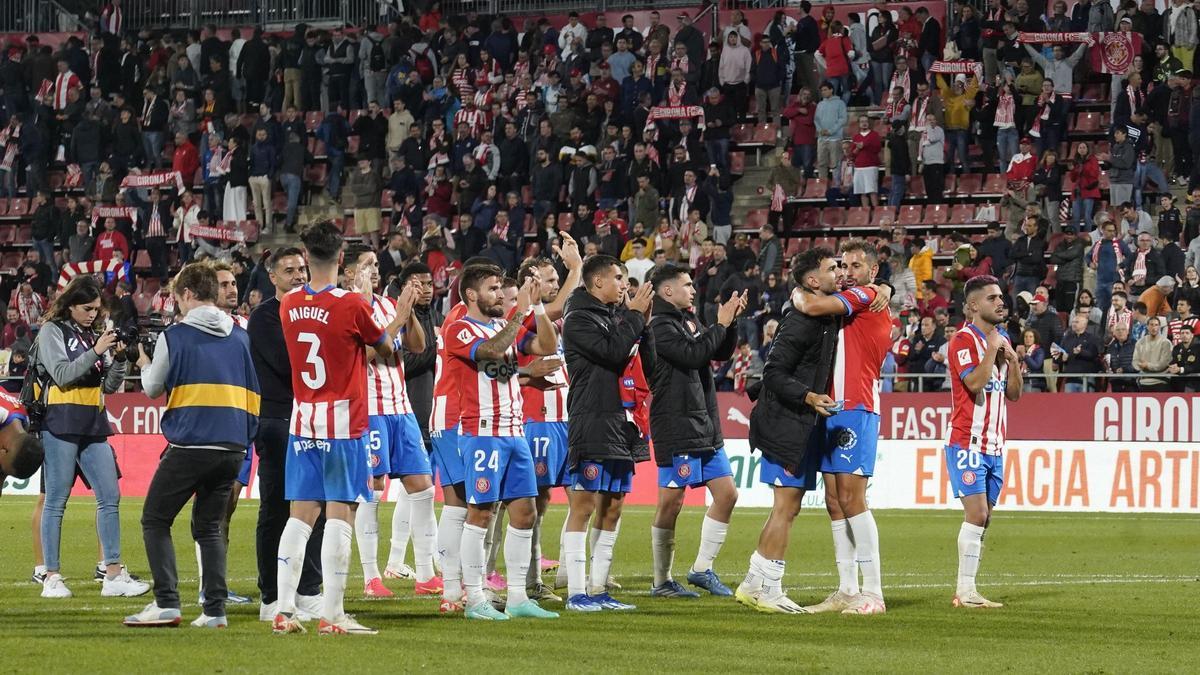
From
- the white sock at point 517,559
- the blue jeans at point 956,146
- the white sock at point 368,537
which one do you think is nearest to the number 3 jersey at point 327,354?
the white sock at point 517,559

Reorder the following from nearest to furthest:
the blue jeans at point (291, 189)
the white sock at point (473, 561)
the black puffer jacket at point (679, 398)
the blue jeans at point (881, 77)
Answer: the white sock at point (473, 561) → the black puffer jacket at point (679, 398) → the blue jeans at point (881, 77) → the blue jeans at point (291, 189)

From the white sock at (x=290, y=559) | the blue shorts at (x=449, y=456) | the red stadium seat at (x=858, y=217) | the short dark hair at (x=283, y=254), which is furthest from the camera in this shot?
the red stadium seat at (x=858, y=217)

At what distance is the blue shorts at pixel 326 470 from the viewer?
9.70 metres

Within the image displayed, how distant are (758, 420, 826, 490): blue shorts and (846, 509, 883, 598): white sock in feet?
1.24

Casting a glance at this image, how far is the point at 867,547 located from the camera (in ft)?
37.4

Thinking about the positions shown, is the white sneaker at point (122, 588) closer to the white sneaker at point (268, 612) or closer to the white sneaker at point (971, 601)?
the white sneaker at point (268, 612)

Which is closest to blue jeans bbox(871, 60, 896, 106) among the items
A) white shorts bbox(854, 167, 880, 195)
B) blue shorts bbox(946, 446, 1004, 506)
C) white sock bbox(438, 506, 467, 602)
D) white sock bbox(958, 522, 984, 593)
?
white shorts bbox(854, 167, 880, 195)

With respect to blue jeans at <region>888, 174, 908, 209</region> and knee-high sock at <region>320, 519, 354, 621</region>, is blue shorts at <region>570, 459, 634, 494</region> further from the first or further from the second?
blue jeans at <region>888, 174, 908, 209</region>

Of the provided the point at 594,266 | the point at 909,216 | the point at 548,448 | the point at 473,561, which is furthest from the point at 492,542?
the point at 909,216

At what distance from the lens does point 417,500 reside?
41.7ft

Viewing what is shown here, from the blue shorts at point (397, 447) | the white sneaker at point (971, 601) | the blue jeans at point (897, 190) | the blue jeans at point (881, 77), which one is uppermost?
the blue jeans at point (881, 77)

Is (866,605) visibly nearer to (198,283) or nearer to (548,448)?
(548,448)

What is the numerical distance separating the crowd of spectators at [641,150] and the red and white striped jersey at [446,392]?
580 inches

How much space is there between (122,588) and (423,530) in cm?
226
